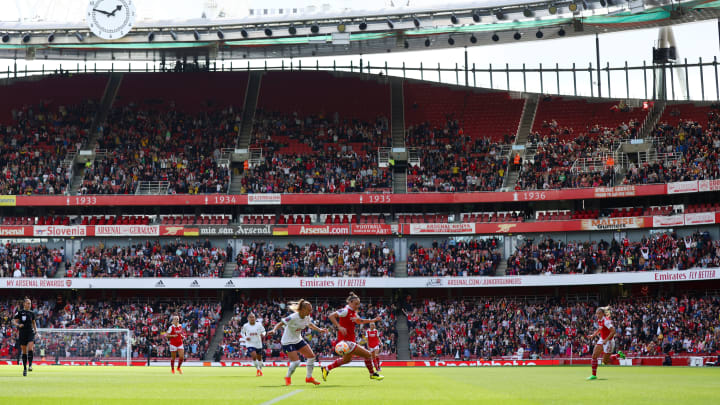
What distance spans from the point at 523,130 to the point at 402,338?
19923mm

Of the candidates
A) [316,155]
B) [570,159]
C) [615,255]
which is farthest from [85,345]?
[570,159]

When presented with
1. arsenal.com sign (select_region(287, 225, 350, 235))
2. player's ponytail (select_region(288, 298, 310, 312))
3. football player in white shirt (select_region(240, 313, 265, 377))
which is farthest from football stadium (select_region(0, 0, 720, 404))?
player's ponytail (select_region(288, 298, 310, 312))

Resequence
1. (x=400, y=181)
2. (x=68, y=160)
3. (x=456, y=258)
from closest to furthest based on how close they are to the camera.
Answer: (x=456, y=258) < (x=400, y=181) < (x=68, y=160)

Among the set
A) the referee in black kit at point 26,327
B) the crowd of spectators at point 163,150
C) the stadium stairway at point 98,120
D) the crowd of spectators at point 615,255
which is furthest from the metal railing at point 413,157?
the referee in black kit at point 26,327

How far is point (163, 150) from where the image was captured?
61.6 meters

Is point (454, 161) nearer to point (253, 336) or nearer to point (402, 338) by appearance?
point (402, 338)

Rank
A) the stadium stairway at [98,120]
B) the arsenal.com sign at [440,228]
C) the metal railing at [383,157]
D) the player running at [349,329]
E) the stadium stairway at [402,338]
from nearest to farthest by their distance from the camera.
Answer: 1. the player running at [349,329]
2. the stadium stairway at [402,338]
3. the arsenal.com sign at [440,228]
4. the stadium stairway at [98,120]
5. the metal railing at [383,157]

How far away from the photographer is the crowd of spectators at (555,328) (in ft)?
150

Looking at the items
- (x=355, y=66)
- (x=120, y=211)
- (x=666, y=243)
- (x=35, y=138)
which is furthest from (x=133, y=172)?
(x=666, y=243)

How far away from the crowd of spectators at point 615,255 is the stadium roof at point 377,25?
45.8 feet

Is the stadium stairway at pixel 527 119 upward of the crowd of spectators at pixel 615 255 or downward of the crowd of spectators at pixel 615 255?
upward

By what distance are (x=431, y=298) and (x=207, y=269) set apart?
14320 millimetres

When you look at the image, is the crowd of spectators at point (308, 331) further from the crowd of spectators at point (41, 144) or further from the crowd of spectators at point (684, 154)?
the crowd of spectators at point (684, 154)

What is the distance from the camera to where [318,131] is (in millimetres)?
63812
